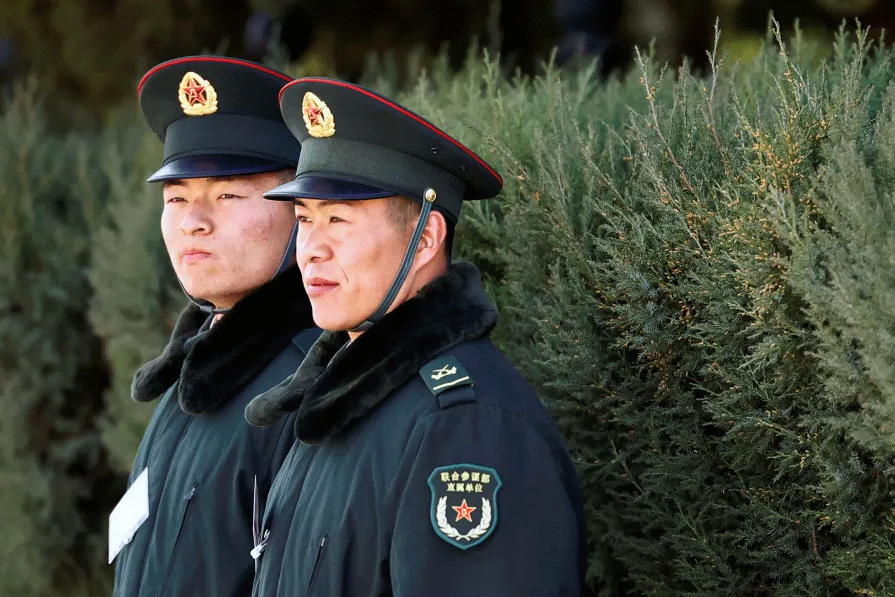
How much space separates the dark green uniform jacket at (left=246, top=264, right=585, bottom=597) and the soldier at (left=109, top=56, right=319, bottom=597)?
1.36 ft

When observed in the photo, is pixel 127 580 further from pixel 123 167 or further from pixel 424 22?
pixel 424 22

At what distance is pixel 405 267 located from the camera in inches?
108

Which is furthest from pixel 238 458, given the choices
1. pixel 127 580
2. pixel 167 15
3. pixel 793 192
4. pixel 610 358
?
pixel 167 15

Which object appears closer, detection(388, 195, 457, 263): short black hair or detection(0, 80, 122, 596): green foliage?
detection(388, 195, 457, 263): short black hair

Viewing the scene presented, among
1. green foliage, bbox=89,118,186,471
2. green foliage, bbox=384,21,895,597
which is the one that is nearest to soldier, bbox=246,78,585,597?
green foliage, bbox=384,21,895,597

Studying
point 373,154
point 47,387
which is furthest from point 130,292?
point 373,154

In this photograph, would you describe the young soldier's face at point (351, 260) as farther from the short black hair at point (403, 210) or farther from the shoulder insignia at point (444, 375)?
the shoulder insignia at point (444, 375)

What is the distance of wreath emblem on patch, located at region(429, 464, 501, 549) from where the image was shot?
7.86 feet

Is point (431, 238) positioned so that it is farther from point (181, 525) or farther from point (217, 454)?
point (181, 525)

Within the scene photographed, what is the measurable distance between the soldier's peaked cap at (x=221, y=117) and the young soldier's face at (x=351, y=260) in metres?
0.85

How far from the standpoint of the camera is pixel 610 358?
336cm

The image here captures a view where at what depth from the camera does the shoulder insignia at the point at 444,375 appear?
2543 mm

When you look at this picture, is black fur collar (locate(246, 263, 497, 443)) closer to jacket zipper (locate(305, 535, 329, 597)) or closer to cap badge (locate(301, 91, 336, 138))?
jacket zipper (locate(305, 535, 329, 597))

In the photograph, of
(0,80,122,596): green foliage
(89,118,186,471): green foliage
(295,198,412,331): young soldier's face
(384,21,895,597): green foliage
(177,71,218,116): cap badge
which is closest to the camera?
(384,21,895,597): green foliage
